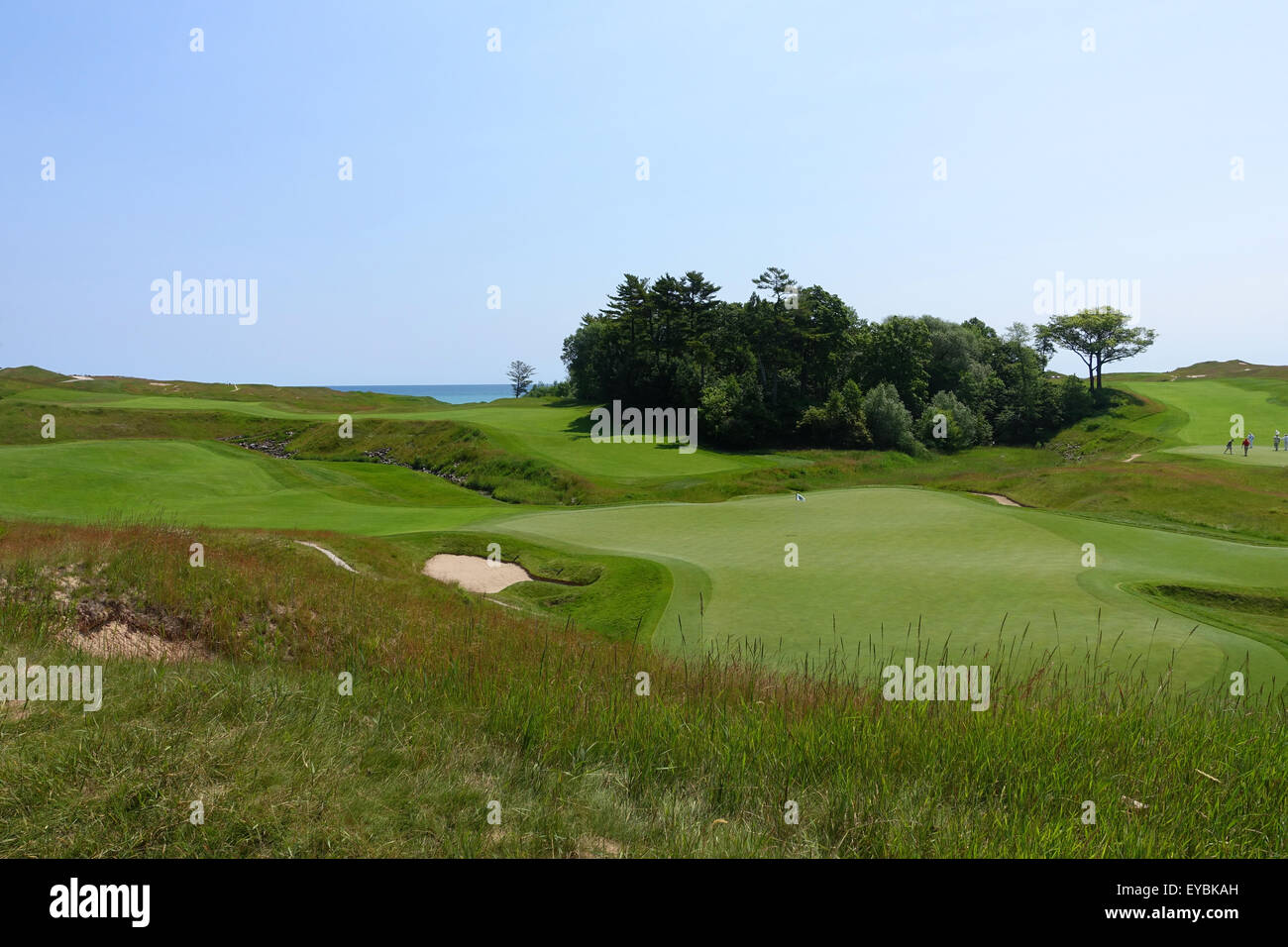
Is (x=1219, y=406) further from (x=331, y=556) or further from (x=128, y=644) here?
(x=128, y=644)

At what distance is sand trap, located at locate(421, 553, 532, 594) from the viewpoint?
15055 millimetres

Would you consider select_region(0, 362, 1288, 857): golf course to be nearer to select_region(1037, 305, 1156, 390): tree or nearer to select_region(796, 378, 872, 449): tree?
select_region(796, 378, 872, 449): tree

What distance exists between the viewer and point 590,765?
4578 mm

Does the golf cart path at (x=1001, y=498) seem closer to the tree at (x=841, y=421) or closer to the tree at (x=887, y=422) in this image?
the tree at (x=841, y=421)

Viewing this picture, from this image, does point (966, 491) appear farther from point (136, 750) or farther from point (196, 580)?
point (136, 750)

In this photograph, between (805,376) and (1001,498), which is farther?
(805,376)

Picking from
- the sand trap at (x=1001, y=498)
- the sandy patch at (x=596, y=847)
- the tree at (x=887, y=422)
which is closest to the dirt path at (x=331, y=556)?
the sandy patch at (x=596, y=847)

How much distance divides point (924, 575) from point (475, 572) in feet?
31.3

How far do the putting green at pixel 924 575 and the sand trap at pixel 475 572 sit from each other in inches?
73.8

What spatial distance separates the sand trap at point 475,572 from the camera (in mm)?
15055

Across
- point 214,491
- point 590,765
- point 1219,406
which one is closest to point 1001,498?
point 590,765

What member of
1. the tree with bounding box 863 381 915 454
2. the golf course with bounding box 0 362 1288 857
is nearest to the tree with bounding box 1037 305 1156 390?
the tree with bounding box 863 381 915 454
